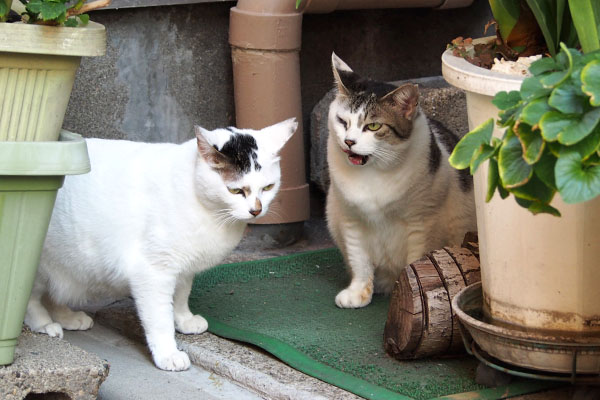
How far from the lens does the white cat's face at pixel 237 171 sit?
2.78 m

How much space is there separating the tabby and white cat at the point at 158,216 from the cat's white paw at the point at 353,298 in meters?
0.68

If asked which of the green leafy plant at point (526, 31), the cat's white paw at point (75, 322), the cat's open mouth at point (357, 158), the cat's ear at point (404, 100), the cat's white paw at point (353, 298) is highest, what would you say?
the green leafy plant at point (526, 31)

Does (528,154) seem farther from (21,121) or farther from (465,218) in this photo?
(465,218)

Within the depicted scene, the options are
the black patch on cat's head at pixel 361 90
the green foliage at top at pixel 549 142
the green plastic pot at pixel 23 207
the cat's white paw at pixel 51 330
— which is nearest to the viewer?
the green foliage at top at pixel 549 142

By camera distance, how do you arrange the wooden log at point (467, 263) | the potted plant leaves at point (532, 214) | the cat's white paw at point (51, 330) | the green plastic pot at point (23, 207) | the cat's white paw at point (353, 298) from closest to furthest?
the potted plant leaves at point (532, 214) → the green plastic pot at point (23, 207) → the wooden log at point (467, 263) → the cat's white paw at point (51, 330) → the cat's white paw at point (353, 298)

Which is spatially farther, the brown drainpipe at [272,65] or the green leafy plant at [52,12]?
the brown drainpipe at [272,65]

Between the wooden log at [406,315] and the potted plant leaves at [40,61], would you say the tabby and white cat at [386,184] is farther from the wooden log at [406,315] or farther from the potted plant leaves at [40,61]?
the potted plant leaves at [40,61]

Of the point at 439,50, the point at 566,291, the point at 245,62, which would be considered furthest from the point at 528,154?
the point at 439,50

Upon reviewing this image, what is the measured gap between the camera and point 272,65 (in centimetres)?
399

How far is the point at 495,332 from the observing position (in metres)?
2.36

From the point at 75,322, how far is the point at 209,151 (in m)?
0.96

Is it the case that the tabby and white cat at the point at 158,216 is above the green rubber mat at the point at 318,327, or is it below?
above

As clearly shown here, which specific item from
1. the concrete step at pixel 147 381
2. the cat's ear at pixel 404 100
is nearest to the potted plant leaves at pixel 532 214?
the cat's ear at pixel 404 100

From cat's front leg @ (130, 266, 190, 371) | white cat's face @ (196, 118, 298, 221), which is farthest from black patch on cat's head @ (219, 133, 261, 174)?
cat's front leg @ (130, 266, 190, 371)
